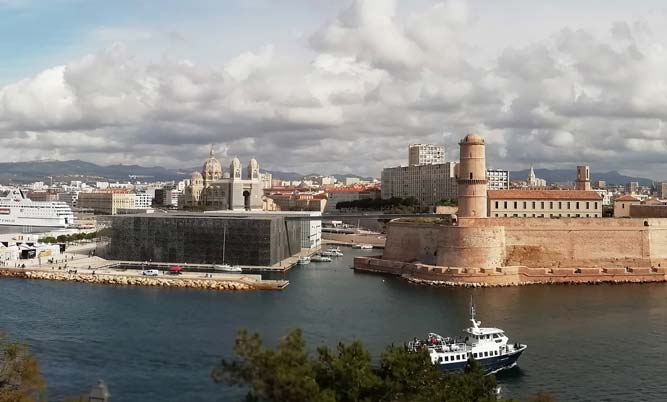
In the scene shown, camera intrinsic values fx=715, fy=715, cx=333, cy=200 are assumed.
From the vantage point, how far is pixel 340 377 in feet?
30.6

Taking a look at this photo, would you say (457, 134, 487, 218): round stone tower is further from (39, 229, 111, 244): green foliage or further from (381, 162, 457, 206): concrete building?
(381, 162, 457, 206): concrete building

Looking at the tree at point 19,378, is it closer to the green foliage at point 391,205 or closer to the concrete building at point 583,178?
the concrete building at point 583,178

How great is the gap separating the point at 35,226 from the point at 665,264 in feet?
185

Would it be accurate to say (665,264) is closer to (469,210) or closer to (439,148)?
(469,210)

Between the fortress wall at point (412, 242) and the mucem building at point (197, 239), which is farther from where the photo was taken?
the mucem building at point (197, 239)

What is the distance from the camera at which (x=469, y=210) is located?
107ft

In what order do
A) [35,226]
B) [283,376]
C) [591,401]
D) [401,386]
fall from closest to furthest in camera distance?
[283,376] < [401,386] < [591,401] < [35,226]

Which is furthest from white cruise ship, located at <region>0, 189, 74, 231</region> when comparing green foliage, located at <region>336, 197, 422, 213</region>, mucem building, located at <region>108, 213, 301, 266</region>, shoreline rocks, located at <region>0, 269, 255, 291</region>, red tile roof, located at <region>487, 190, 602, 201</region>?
red tile roof, located at <region>487, 190, 602, 201</region>

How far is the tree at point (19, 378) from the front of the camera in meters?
9.84

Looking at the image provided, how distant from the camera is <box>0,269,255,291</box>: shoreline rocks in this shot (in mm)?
29094

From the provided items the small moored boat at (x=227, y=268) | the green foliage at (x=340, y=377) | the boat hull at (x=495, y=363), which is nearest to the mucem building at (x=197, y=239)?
the small moored boat at (x=227, y=268)

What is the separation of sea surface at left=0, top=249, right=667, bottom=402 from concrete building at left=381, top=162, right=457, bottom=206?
49476mm

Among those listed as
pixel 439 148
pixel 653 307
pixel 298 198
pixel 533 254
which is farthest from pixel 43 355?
pixel 439 148

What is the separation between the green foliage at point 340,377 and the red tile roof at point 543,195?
28.0 metres
